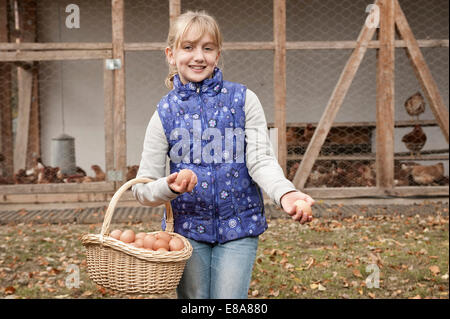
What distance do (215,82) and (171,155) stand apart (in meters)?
0.34

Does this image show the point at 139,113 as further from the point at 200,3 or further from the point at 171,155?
the point at 171,155

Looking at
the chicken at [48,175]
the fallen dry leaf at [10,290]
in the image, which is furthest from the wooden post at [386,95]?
the fallen dry leaf at [10,290]

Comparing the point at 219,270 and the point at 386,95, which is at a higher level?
the point at 386,95

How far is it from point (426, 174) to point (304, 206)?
671 cm

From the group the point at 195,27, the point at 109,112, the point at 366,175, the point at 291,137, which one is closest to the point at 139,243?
the point at 195,27

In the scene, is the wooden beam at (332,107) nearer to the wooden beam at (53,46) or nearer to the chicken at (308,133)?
the chicken at (308,133)

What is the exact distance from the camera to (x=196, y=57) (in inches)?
77.5

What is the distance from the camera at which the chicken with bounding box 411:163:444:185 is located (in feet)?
24.8

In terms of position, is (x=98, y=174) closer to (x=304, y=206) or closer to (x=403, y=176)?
(x=403, y=176)

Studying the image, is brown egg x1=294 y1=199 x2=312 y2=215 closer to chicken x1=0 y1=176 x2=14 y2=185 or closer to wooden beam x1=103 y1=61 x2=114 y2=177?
wooden beam x1=103 y1=61 x2=114 y2=177

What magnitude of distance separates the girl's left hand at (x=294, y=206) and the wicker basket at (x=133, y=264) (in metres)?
0.41

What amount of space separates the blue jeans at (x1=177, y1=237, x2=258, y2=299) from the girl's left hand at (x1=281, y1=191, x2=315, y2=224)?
40 centimetres

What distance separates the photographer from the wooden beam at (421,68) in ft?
22.4
